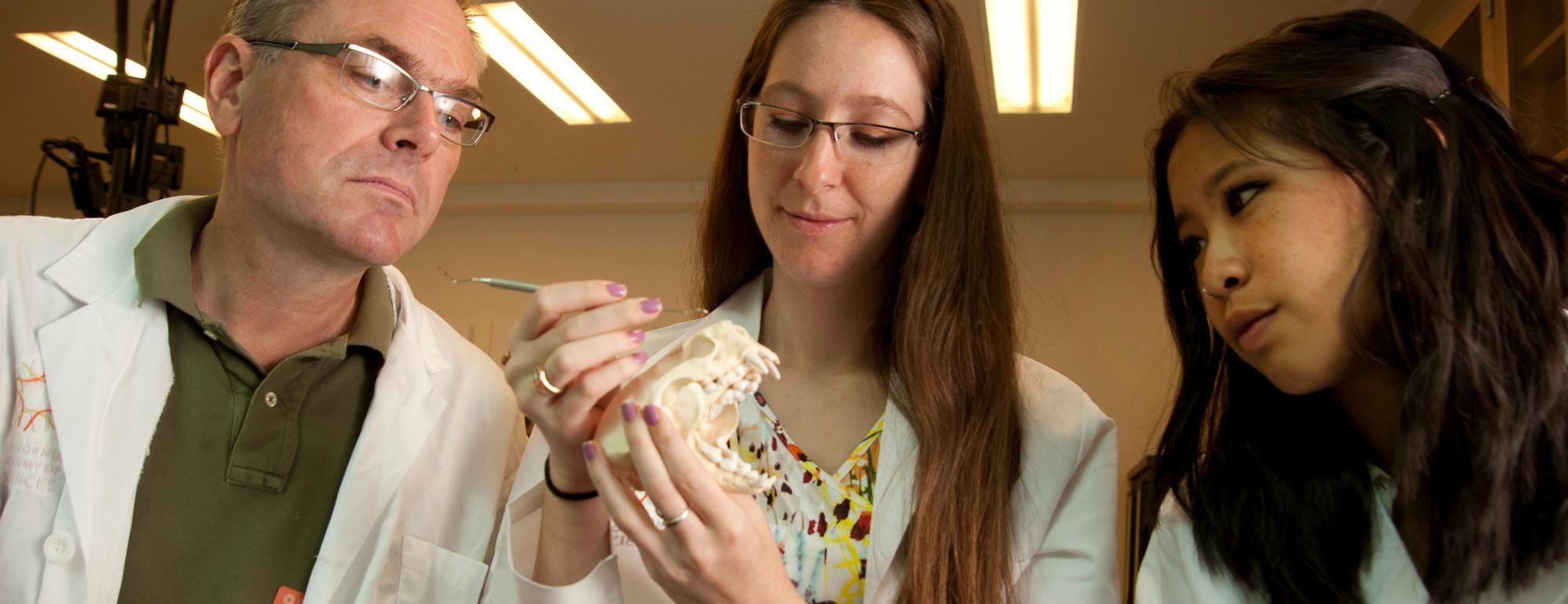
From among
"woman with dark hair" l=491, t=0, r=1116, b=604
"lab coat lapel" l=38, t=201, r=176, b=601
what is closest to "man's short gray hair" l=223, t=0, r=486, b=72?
"lab coat lapel" l=38, t=201, r=176, b=601

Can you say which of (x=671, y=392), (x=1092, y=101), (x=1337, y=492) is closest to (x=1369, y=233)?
(x=1337, y=492)

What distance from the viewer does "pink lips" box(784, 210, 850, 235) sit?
1428 millimetres

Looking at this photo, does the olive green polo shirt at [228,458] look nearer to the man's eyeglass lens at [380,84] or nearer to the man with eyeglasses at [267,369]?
the man with eyeglasses at [267,369]

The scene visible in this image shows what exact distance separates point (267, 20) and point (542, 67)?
3.30 metres

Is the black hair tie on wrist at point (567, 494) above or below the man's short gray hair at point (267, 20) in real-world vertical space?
below

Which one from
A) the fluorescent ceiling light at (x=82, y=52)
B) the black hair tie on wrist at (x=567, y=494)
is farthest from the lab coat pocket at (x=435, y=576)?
the fluorescent ceiling light at (x=82, y=52)

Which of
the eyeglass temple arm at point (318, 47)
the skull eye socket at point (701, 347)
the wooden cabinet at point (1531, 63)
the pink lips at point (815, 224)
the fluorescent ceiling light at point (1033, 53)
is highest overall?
the fluorescent ceiling light at point (1033, 53)

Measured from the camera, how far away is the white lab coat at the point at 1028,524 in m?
1.38

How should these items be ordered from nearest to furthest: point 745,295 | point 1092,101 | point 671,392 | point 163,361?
point 671,392 < point 163,361 < point 745,295 < point 1092,101

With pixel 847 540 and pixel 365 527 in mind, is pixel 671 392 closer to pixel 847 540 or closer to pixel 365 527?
pixel 847 540

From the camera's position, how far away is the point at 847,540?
55.7 inches

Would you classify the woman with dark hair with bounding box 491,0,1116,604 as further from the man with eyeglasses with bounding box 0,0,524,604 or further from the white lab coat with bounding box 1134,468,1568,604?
the man with eyeglasses with bounding box 0,0,524,604

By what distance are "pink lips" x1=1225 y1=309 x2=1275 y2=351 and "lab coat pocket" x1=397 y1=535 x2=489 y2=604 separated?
3.63ft

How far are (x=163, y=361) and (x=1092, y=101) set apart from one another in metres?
4.42
